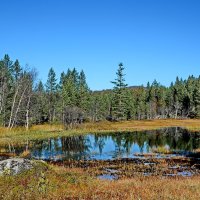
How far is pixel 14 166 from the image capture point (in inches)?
771

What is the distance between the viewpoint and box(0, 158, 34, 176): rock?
62.0ft

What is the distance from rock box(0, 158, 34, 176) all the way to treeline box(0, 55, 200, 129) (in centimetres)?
4706

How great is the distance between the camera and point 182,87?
168250 mm

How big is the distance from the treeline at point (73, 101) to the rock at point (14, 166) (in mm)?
47065

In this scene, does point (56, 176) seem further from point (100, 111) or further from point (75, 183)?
Result: point (100, 111)

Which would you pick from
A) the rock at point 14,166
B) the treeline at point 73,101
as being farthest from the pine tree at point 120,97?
the rock at point 14,166

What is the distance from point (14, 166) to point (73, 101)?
9285cm

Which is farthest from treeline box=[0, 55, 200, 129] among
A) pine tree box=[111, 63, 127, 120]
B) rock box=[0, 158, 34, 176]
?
rock box=[0, 158, 34, 176]

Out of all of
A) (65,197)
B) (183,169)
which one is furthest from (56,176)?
(183,169)

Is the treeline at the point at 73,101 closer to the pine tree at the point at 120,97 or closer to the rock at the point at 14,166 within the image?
the pine tree at the point at 120,97

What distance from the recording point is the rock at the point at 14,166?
1891 centimetres

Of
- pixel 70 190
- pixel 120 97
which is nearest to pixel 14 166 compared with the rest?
pixel 70 190

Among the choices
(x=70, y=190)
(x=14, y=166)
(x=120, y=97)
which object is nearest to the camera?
(x=70, y=190)

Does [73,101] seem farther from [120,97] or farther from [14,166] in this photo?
[14,166]
